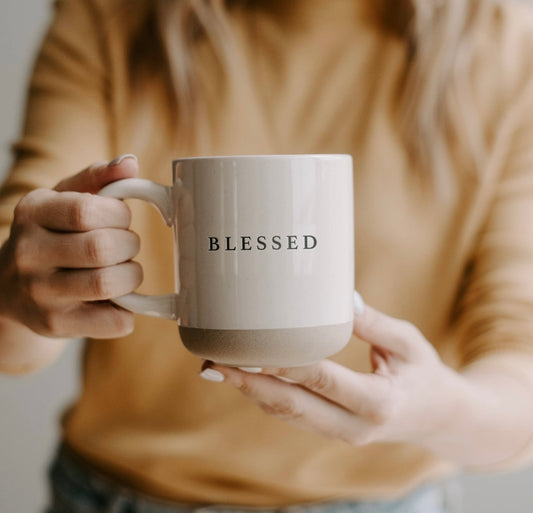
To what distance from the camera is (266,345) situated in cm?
55

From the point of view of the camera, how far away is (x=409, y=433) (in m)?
0.72

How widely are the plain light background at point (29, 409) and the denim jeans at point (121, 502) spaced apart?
600 mm

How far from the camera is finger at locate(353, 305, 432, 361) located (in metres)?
0.65

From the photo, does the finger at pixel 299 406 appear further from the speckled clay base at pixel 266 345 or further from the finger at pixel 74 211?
the finger at pixel 74 211

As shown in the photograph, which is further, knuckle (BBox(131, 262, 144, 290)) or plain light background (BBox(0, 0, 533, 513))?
plain light background (BBox(0, 0, 533, 513))

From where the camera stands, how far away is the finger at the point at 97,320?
0.60m

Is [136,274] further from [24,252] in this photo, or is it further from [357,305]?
[357,305]

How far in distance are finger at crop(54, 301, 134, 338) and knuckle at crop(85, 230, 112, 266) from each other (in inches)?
2.4

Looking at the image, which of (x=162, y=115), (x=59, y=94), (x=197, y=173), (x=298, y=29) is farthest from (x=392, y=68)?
(x=197, y=173)

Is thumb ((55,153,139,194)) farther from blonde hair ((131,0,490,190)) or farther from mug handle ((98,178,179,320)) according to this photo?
blonde hair ((131,0,490,190))

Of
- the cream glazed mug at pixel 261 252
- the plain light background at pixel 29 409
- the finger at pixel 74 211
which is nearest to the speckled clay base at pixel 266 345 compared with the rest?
the cream glazed mug at pixel 261 252

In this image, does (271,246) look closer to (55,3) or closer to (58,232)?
(58,232)

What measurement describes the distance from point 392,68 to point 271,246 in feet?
1.89

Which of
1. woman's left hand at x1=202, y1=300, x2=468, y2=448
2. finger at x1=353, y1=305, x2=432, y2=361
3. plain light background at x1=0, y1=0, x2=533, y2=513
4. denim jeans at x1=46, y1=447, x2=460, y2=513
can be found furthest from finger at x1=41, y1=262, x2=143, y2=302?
plain light background at x1=0, y1=0, x2=533, y2=513
